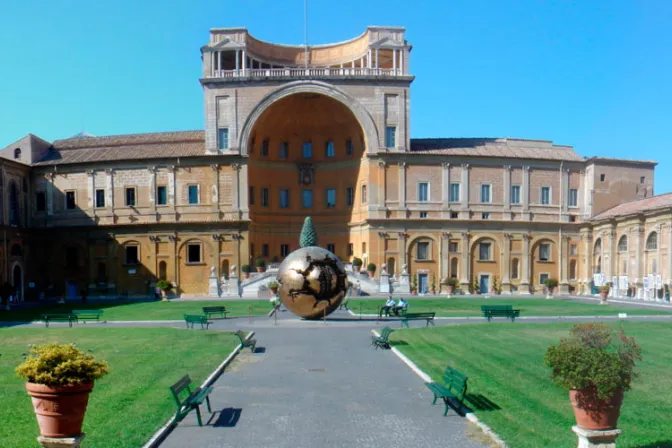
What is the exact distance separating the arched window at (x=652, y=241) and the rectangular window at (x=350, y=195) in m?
24.6

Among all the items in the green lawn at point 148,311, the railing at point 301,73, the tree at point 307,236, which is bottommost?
the green lawn at point 148,311

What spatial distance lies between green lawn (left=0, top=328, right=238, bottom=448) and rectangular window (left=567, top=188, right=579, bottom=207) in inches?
1550

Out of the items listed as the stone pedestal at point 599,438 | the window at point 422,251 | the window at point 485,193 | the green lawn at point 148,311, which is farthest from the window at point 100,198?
the stone pedestal at point 599,438

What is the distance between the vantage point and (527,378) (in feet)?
45.3

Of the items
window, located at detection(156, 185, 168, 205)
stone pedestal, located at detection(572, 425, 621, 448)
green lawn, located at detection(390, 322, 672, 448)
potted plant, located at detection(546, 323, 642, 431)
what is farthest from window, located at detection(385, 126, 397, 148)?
stone pedestal, located at detection(572, 425, 621, 448)

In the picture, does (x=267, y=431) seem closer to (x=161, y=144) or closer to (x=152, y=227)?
(x=152, y=227)

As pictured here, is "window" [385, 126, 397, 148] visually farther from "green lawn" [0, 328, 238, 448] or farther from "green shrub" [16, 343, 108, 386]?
"green shrub" [16, 343, 108, 386]

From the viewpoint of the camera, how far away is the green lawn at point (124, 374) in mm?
9906

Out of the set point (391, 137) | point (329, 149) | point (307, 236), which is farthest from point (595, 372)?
point (329, 149)

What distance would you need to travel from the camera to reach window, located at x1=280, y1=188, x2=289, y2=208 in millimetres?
52628

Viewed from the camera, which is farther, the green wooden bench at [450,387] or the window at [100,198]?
the window at [100,198]

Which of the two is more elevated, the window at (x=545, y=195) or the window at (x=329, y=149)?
the window at (x=329, y=149)

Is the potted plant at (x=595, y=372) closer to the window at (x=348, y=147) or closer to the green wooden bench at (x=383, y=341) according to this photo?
the green wooden bench at (x=383, y=341)

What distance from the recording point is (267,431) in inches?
396
